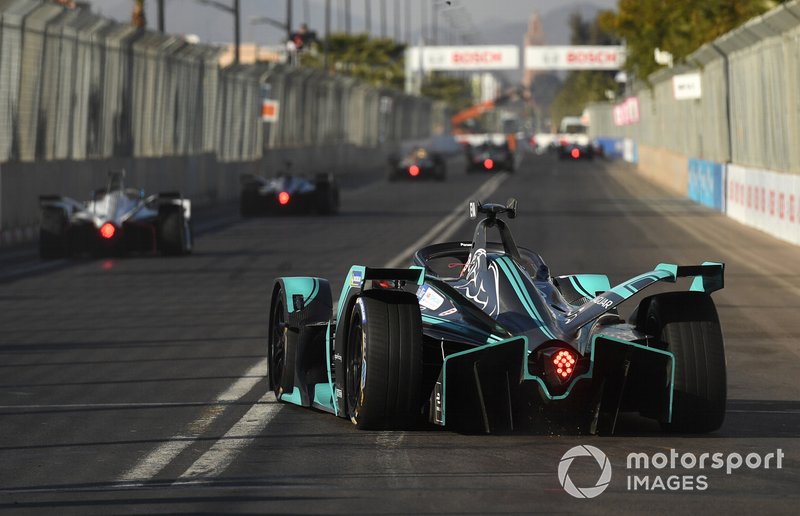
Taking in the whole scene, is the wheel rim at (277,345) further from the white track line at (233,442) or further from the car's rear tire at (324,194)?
the car's rear tire at (324,194)

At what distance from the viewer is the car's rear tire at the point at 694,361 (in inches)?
326

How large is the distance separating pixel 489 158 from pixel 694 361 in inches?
2637

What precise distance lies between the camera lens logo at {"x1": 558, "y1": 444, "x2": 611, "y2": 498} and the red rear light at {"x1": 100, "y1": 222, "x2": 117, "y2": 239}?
16.6 meters

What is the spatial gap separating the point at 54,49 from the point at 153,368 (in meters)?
21.3

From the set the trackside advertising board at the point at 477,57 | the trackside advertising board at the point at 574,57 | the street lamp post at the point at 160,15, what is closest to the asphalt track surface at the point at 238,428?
the street lamp post at the point at 160,15

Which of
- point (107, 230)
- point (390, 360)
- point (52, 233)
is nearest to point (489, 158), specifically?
point (107, 230)

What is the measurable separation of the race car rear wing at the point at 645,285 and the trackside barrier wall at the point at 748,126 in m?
18.1

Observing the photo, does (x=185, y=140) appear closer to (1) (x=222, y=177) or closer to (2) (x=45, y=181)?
(1) (x=222, y=177)

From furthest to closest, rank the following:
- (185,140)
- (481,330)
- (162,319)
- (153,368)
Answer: (185,140) → (162,319) → (153,368) → (481,330)

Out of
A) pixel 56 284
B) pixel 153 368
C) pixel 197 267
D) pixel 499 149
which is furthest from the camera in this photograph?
pixel 499 149

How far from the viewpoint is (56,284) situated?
1975 centimetres

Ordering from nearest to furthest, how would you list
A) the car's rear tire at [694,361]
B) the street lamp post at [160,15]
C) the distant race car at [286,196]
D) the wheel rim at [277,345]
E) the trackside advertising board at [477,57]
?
1. the car's rear tire at [694,361]
2. the wheel rim at [277,345]
3. the distant race car at [286,196]
4. the street lamp post at [160,15]
5. the trackside advertising board at [477,57]

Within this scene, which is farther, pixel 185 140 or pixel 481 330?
pixel 185 140

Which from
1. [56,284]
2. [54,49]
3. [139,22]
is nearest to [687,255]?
[56,284]
